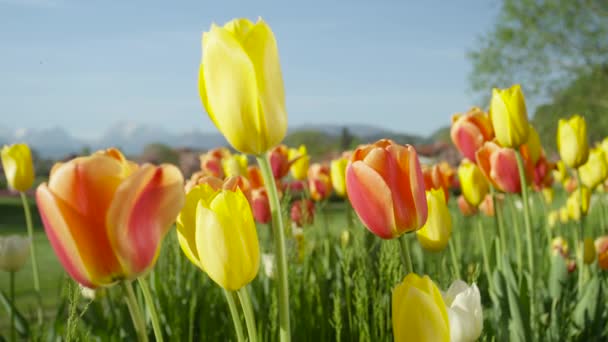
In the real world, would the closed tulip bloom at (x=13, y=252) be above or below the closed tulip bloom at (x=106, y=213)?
below

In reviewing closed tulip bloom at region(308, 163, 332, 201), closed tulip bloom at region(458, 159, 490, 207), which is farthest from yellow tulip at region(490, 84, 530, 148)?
closed tulip bloom at region(308, 163, 332, 201)

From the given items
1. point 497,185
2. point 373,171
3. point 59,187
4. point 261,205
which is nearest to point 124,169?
point 59,187

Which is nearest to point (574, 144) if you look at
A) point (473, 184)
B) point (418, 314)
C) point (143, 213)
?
point (473, 184)

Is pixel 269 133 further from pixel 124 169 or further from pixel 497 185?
pixel 497 185

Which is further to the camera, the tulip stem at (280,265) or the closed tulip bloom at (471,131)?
the closed tulip bloom at (471,131)

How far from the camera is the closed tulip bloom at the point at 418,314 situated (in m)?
0.71

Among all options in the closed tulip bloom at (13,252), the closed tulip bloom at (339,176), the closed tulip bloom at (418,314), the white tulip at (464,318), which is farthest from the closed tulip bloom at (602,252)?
the closed tulip bloom at (13,252)

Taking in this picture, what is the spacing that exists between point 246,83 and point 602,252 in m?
1.93

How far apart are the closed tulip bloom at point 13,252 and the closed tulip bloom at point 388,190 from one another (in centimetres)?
139

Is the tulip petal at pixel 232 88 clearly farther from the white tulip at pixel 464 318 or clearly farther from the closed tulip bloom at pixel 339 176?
the closed tulip bloom at pixel 339 176

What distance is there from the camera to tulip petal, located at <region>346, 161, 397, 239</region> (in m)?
0.89

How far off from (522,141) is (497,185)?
0.19 meters

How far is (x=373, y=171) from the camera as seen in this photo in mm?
880

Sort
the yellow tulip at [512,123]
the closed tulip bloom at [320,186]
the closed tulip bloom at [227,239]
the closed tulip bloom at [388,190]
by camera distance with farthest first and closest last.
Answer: the closed tulip bloom at [320,186]
the yellow tulip at [512,123]
the closed tulip bloom at [388,190]
the closed tulip bloom at [227,239]
